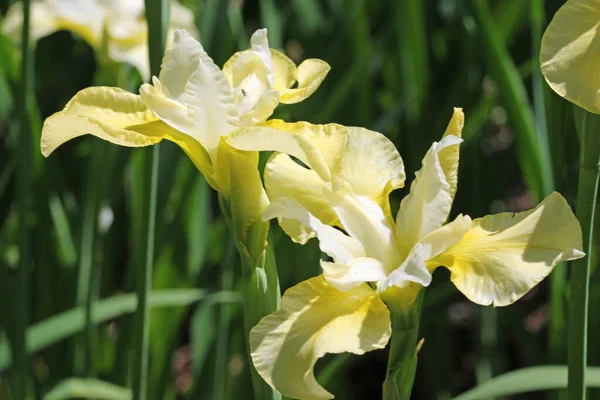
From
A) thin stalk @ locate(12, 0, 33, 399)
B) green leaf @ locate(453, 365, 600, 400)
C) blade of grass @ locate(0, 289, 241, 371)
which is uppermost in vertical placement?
thin stalk @ locate(12, 0, 33, 399)

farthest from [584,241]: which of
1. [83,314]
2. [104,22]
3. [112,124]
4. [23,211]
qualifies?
[104,22]

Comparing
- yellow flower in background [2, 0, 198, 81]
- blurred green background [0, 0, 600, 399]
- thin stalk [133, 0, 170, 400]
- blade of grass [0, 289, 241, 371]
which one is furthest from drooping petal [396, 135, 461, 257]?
yellow flower in background [2, 0, 198, 81]

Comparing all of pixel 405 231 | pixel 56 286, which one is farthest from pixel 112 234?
pixel 405 231

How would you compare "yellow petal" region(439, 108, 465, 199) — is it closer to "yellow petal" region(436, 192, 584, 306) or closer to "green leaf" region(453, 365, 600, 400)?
"yellow petal" region(436, 192, 584, 306)

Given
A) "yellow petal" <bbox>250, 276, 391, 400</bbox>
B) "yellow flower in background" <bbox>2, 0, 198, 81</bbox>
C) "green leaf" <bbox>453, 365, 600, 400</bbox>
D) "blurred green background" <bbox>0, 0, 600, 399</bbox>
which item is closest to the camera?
"yellow petal" <bbox>250, 276, 391, 400</bbox>

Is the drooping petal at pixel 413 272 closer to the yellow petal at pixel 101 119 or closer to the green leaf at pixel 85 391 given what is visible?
the yellow petal at pixel 101 119
